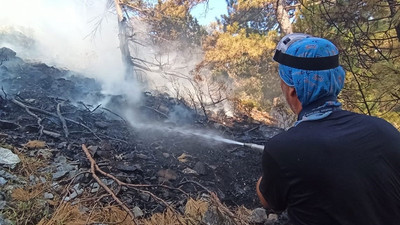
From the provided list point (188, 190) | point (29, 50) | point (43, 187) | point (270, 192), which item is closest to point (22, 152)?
point (43, 187)

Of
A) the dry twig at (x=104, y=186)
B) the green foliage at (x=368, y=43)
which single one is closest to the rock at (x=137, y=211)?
the dry twig at (x=104, y=186)

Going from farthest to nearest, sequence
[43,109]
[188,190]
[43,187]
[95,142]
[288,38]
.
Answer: [43,109]
[95,142]
[188,190]
[43,187]
[288,38]

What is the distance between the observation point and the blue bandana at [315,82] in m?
1.27

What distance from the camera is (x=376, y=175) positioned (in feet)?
3.69

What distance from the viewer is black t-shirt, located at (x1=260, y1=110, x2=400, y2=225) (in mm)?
1095

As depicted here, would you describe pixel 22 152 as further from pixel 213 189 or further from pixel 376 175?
pixel 376 175

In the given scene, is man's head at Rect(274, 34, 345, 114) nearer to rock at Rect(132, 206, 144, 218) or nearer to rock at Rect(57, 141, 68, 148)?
rock at Rect(132, 206, 144, 218)

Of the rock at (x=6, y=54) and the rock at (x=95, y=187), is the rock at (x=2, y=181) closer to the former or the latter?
the rock at (x=95, y=187)

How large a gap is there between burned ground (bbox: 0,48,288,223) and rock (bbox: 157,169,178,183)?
16mm

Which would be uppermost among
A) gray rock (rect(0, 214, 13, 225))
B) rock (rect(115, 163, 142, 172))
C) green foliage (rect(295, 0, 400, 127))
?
green foliage (rect(295, 0, 400, 127))

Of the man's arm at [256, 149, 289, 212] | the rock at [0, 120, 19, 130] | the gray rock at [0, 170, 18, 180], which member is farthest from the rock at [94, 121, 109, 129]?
the man's arm at [256, 149, 289, 212]

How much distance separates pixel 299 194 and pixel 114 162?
4023 millimetres

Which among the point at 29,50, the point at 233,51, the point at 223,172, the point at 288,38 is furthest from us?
the point at 29,50

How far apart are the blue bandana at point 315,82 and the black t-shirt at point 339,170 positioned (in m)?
0.08
